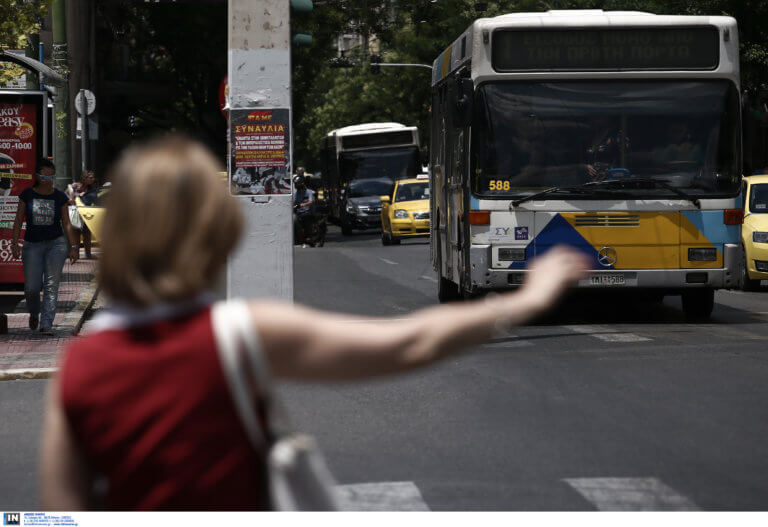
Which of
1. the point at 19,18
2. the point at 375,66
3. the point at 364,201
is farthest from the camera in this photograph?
the point at 375,66

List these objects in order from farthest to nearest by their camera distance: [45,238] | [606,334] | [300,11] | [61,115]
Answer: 1. [61,115]
2. [45,238]
3. [606,334]
4. [300,11]

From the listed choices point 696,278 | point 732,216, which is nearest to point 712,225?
point 732,216

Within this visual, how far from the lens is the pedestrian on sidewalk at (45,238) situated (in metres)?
13.8

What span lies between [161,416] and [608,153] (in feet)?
38.0

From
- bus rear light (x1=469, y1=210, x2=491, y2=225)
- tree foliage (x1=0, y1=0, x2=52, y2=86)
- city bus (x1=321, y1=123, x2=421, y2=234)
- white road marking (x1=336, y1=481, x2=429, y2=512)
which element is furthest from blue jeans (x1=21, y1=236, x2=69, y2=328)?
city bus (x1=321, y1=123, x2=421, y2=234)

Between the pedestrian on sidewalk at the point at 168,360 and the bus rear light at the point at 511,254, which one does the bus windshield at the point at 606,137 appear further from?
the pedestrian on sidewalk at the point at 168,360

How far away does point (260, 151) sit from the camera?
42.3 ft

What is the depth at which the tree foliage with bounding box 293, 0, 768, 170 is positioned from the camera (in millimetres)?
33500

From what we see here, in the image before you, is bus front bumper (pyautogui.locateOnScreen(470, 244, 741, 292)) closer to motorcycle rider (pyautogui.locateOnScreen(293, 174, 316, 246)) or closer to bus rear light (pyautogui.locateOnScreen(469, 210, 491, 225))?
bus rear light (pyautogui.locateOnScreen(469, 210, 491, 225))

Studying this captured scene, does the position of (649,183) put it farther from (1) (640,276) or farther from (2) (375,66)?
(2) (375,66)

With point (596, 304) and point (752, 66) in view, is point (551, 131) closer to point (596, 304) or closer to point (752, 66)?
point (596, 304)

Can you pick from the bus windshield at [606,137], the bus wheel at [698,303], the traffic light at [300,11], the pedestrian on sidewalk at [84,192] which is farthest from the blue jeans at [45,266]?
the pedestrian on sidewalk at [84,192]

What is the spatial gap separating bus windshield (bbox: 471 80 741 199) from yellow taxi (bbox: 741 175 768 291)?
5067mm

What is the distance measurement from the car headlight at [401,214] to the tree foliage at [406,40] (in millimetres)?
7803
